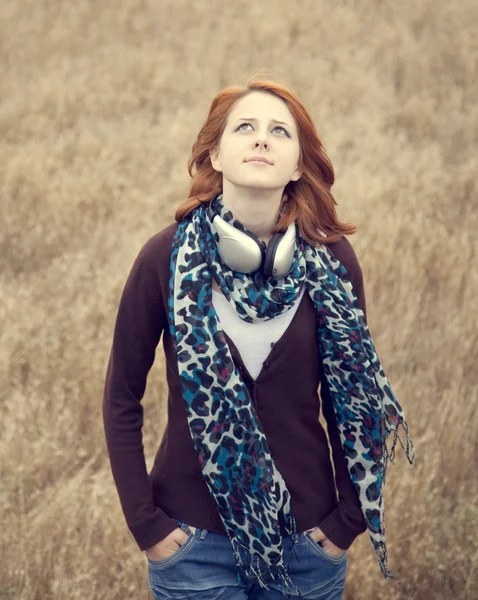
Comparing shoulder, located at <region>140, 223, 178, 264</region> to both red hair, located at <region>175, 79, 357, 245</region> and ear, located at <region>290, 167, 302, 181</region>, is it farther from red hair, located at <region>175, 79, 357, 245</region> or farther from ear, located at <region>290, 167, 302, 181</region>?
ear, located at <region>290, 167, 302, 181</region>

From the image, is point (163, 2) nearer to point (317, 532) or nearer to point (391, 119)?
point (391, 119)

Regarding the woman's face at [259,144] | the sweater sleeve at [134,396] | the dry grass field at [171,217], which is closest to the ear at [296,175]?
the woman's face at [259,144]

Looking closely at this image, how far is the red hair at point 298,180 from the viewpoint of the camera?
7.05 feet

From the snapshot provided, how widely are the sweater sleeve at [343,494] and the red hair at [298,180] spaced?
0.13 m

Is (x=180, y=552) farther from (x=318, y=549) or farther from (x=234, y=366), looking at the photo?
(x=234, y=366)

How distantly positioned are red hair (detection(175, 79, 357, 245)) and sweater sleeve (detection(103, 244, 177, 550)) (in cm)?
26

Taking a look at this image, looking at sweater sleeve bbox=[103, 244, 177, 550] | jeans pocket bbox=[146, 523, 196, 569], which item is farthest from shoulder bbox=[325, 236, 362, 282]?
jeans pocket bbox=[146, 523, 196, 569]

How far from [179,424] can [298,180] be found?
801mm

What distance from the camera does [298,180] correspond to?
87.8 inches

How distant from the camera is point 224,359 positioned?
1979mm

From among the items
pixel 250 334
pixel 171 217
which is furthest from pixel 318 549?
pixel 171 217

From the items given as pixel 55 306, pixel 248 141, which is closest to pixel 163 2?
pixel 55 306

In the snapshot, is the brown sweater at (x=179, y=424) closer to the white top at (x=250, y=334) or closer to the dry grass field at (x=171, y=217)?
the white top at (x=250, y=334)

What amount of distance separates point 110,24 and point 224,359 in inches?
375
